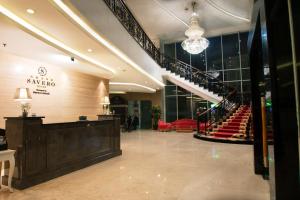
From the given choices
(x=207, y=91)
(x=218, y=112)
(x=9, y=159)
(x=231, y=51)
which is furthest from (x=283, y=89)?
(x=231, y=51)

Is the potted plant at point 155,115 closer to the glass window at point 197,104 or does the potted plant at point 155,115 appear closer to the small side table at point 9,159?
the glass window at point 197,104

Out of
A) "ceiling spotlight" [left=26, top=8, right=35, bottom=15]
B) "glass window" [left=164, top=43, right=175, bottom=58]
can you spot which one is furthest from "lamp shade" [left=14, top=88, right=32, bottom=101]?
"glass window" [left=164, top=43, right=175, bottom=58]

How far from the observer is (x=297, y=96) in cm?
170

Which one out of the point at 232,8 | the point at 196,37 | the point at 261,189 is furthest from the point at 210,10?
the point at 261,189

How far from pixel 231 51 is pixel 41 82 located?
12.1 m

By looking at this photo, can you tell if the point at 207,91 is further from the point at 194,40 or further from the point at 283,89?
the point at 283,89

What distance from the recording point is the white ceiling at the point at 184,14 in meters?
9.73

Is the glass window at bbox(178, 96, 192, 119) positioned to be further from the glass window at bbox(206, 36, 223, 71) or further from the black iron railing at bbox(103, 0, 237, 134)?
the glass window at bbox(206, 36, 223, 71)

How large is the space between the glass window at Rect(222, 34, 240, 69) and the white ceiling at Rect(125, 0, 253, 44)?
0.73 metres

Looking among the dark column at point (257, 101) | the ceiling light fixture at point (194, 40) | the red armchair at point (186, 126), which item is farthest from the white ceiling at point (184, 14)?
the red armchair at point (186, 126)

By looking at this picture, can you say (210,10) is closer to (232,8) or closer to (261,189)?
(232,8)

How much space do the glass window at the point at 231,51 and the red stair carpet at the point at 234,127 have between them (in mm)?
4359

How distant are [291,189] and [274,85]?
2.95ft

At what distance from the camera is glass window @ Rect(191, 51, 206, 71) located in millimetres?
15000
